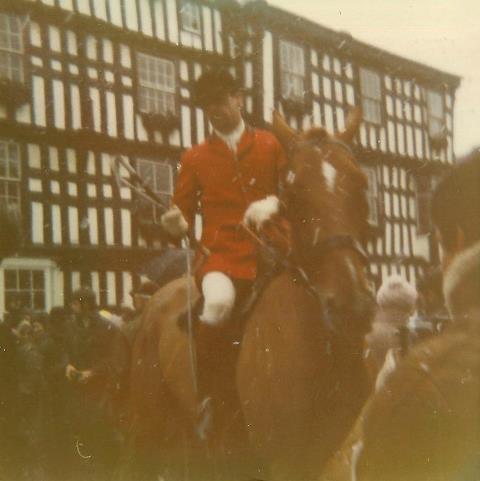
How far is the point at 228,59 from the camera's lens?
386cm

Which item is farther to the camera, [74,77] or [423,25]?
[74,77]

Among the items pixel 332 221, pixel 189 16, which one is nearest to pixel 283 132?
pixel 332 221

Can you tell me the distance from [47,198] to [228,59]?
3.64 feet

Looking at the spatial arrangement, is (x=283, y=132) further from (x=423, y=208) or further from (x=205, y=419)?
(x=205, y=419)

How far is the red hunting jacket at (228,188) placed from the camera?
3.76 m

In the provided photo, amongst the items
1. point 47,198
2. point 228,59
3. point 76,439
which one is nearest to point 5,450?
point 76,439

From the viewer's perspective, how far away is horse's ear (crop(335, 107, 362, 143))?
3680 millimetres

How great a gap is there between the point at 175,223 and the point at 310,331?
824 mm

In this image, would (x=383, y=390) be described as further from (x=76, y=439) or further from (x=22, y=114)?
(x=22, y=114)

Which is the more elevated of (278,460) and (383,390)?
(383,390)

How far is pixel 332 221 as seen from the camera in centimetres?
355

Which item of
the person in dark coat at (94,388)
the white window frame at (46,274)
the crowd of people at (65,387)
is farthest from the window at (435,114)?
the white window frame at (46,274)

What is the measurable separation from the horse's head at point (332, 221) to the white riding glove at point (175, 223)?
54 centimetres

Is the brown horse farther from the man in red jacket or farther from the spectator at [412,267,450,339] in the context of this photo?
the spectator at [412,267,450,339]
